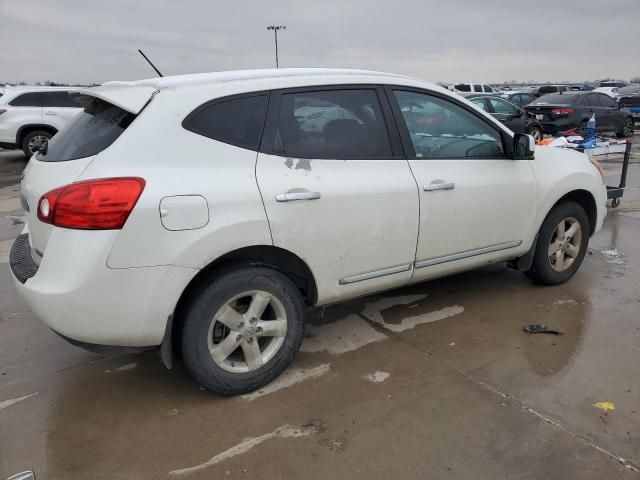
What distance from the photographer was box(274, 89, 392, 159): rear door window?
2945 mm

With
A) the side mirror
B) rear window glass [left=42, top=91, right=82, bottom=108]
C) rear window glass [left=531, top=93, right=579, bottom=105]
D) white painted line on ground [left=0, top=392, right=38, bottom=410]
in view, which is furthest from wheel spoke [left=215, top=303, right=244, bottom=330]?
rear window glass [left=531, top=93, right=579, bottom=105]

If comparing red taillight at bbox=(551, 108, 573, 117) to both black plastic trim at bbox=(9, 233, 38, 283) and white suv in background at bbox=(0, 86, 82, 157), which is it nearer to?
white suv in background at bbox=(0, 86, 82, 157)

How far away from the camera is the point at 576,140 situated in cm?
677

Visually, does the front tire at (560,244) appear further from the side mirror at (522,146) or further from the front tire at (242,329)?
the front tire at (242,329)

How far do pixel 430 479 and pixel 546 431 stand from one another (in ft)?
2.33

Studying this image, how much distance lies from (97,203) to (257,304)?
98cm

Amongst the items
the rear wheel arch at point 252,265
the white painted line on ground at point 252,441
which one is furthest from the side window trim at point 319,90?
the white painted line on ground at point 252,441

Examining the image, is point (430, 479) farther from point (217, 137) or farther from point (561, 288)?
point (561, 288)

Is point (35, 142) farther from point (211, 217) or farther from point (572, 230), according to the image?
point (572, 230)

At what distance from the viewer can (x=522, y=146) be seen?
380 cm

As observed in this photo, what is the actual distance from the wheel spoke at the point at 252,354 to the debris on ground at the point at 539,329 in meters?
1.95

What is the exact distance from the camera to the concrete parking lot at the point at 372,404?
2.41 metres

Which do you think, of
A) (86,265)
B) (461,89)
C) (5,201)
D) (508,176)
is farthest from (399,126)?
(461,89)

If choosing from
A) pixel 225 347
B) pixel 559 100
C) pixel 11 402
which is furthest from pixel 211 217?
pixel 559 100
